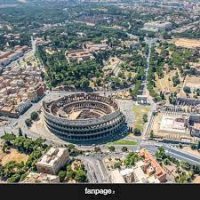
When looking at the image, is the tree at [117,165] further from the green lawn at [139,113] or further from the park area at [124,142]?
the green lawn at [139,113]

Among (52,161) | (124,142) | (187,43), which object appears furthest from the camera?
(187,43)

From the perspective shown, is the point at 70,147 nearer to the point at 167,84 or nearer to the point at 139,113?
the point at 139,113

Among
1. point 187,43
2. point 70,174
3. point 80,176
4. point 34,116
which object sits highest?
point 80,176

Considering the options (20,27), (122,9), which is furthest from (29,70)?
(122,9)

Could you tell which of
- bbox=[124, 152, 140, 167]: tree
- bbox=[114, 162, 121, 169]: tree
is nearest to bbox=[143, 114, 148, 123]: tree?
bbox=[124, 152, 140, 167]: tree

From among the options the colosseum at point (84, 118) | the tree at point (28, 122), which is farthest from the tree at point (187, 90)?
the tree at point (28, 122)
